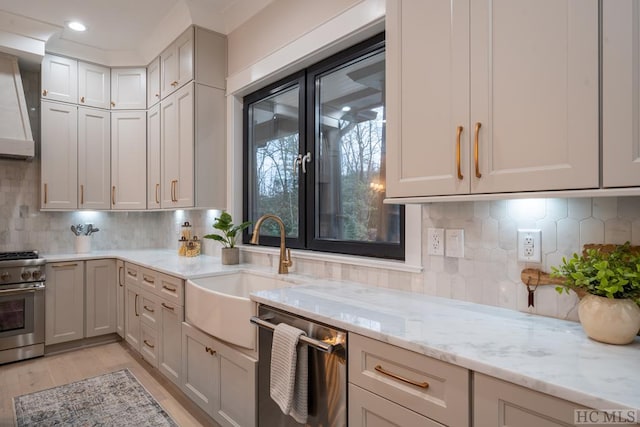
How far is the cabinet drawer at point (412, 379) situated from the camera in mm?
948

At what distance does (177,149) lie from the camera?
124 inches

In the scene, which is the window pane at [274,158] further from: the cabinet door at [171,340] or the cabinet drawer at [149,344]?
the cabinet drawer at [149,344]

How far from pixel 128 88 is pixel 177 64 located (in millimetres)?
959

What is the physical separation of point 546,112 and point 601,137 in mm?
158

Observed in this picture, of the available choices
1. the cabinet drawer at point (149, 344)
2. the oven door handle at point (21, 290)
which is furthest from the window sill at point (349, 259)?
the oven door handle at point (21, 290)

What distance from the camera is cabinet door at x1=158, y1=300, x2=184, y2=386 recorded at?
2.35 metres

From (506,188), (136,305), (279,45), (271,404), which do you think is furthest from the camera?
(136,305)

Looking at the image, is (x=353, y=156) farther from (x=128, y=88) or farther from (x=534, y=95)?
(x=128, y=88)

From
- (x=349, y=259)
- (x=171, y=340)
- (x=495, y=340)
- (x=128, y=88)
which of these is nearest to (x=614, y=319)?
(x=495, y=340)

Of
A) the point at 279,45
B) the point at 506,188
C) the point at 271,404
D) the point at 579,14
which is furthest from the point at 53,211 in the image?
the point at 579,14

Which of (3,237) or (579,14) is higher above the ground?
(579,14)

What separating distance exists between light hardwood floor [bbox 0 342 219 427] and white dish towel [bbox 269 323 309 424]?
0.90m

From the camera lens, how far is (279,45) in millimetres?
2502

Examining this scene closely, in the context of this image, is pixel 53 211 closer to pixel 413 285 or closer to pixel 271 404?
pixel 271 404
